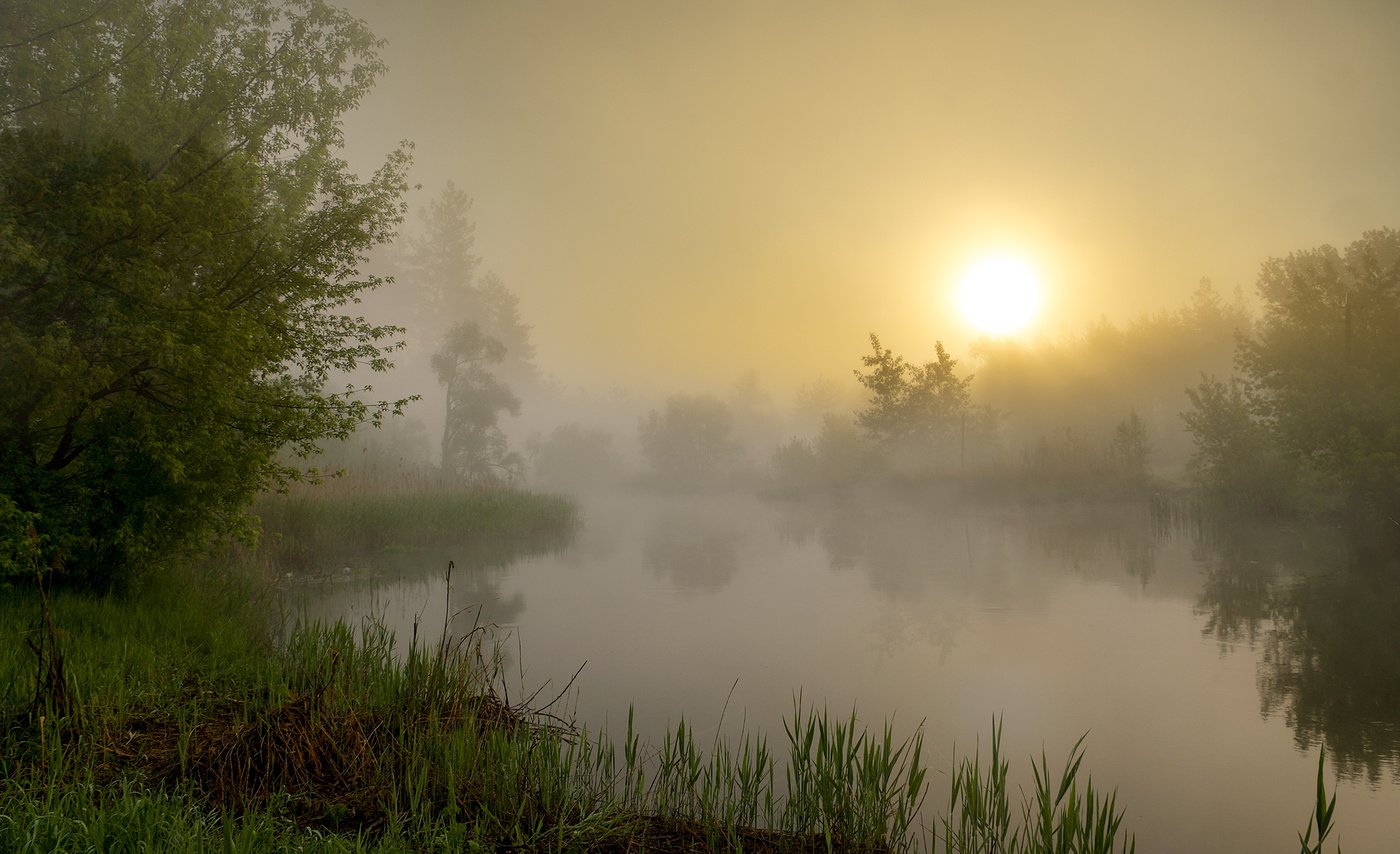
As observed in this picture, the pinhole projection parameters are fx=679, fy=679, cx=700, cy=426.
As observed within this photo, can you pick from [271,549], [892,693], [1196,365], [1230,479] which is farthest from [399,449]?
[1196,365]

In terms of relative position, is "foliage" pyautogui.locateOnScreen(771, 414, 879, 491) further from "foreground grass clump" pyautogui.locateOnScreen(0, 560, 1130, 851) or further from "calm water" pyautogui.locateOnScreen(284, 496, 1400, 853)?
"foreground grass clump" pyautogui.locateOnScreen(0, 560, 1130, 851)

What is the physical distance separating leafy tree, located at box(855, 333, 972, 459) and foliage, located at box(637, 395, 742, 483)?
29.2 m

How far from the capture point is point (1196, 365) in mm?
51344

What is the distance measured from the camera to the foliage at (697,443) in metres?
72.6

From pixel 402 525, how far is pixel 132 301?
13218 millimetres

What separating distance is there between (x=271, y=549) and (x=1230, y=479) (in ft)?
107

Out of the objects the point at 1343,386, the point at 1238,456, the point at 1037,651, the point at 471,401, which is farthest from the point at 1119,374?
the point at 1037,651

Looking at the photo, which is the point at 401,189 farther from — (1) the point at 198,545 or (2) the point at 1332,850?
(2) the point at 1332,850

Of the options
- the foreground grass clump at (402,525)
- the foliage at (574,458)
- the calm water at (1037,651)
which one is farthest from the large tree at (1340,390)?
the foliage at (574,458)

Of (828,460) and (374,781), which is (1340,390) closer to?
(374,781)

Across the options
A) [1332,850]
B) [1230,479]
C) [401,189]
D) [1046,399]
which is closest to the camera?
[1332,850]

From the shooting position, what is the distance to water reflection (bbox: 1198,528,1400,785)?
670cm

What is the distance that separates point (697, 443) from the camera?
240 feet

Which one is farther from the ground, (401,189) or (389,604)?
(401,189)
